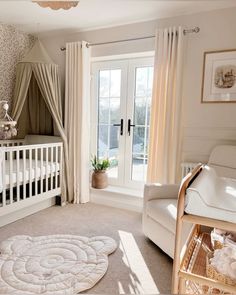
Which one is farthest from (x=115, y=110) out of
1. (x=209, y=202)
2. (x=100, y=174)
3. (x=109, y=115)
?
(x=209, y=202)

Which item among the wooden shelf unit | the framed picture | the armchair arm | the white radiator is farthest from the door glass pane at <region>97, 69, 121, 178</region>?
the wooden shelf unit

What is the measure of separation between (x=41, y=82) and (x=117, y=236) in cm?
214

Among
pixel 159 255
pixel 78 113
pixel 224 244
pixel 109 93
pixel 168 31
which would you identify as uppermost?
pixel 168 31

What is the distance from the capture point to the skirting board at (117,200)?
10.7 feet

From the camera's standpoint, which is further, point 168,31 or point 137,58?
point 137,58

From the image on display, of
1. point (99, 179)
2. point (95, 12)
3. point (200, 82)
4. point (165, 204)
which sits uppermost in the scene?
point (95, 12)

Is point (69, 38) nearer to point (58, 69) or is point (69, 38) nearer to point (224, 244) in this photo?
point (58, 69)

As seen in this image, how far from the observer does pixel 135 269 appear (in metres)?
1.96

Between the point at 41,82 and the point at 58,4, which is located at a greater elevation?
the point at 58,4

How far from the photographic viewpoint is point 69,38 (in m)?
3.55

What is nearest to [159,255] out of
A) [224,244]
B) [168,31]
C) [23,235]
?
[224,244]

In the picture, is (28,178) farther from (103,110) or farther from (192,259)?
(192,259)

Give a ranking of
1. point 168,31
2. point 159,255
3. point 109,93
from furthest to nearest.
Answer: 1. point 109,93
2. point 168,31
3. point 159,255

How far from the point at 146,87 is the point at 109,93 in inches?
23.1
